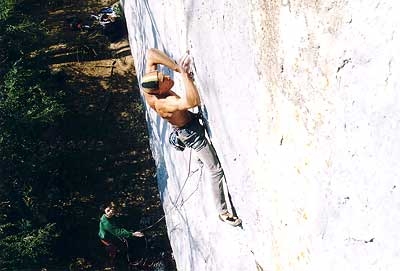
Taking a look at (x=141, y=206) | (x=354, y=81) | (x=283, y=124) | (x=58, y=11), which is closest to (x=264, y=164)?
(x=283, y=124)

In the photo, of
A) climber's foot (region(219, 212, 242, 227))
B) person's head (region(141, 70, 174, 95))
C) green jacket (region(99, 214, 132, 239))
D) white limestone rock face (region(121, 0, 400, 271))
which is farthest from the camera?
green jacket (region(99, 214, 132, 239))

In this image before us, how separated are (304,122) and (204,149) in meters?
1.82

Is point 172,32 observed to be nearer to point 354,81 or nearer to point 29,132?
point 354,81

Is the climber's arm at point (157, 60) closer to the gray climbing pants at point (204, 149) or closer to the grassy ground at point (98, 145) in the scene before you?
the gray climbing pants at point (204, 149)

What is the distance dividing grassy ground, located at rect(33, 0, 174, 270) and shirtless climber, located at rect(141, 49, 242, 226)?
3429 millimetres

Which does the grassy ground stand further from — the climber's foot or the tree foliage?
the climber's foot

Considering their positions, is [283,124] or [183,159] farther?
[183,159]

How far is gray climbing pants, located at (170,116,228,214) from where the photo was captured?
4273mm

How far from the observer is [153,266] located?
24.3ft

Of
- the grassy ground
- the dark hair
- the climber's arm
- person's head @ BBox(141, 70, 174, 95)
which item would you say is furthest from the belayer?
person's head @ BBox(141, 70, 174, 95)

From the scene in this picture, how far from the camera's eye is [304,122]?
2.55m

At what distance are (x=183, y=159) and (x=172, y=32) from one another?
4.33 feet

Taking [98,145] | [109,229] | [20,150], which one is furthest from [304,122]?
[98,145]

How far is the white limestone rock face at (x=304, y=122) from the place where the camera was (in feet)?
6.57
